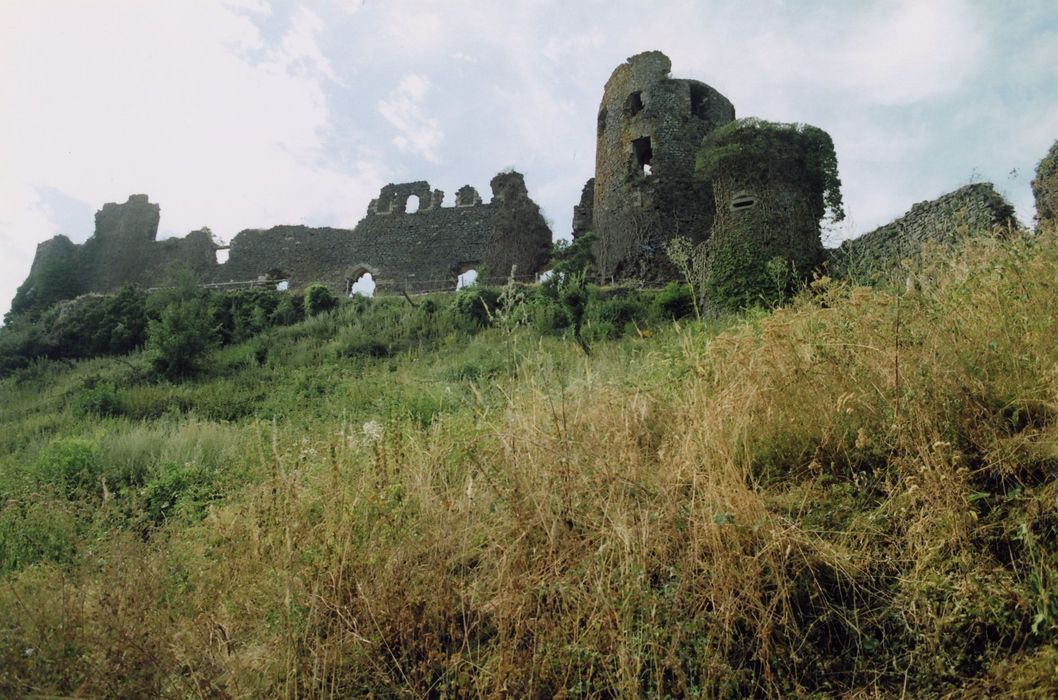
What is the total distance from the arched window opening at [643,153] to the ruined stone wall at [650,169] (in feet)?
0.10

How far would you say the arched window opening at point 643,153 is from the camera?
2081cm

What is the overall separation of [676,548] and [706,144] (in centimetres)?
1421

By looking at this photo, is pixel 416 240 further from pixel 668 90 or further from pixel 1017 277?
pixel 1017 277

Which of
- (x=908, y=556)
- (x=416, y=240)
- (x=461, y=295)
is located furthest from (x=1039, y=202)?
(x=416, y=240)

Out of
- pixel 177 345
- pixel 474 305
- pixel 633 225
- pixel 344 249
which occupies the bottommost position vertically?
pixel 177 345

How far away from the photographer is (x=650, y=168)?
20.7 m

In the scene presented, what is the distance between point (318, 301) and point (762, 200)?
13.3m

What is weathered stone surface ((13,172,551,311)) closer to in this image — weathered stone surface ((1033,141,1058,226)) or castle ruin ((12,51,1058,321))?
castle ruin ((12,51,1058,321))

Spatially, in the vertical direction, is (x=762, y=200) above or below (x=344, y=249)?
below

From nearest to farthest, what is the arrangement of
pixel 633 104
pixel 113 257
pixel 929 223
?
pixel 929 223 < pixel 633 104 < pixel 113 257

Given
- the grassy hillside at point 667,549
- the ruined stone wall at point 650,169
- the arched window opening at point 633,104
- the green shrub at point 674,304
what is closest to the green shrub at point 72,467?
the grassy hillside at point 667,549

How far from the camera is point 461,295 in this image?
60.1ft

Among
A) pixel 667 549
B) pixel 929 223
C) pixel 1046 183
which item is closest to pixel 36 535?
pixel 667 549

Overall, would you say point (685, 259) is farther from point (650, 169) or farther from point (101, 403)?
point (650, 169)
